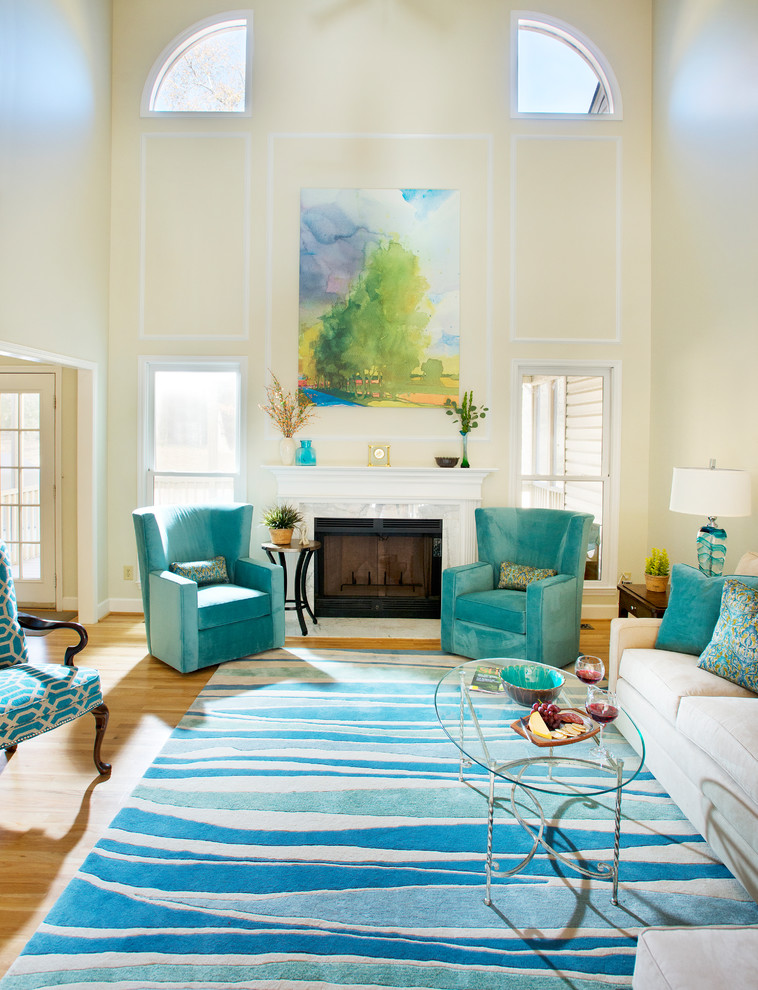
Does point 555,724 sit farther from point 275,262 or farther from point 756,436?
point 275,262

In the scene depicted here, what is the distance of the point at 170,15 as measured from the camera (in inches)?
195

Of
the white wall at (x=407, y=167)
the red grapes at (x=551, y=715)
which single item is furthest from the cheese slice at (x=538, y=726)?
the white wall at (x=407, y=167)

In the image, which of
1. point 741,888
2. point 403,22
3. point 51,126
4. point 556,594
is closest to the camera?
point 741,888

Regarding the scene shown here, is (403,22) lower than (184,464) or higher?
higher

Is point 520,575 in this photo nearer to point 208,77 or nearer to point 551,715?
point 551,715

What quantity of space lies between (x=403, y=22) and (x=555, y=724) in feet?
17.7

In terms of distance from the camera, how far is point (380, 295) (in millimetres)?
4965

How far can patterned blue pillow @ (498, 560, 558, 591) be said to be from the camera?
4.21 metres

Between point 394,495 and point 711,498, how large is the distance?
235cm

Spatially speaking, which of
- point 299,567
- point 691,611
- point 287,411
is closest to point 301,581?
point 299,567

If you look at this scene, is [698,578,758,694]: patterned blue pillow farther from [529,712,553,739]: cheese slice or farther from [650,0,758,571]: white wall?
[650,0,758,571]: white wall

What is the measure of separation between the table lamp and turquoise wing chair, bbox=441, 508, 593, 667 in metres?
0.71

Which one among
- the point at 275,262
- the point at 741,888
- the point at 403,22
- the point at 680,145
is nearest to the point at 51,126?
the point at 275,262

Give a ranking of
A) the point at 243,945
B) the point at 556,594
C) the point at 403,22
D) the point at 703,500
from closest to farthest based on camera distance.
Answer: the point at 243,945
the point at 703,500
the point at 556,594
the point at 403,22
